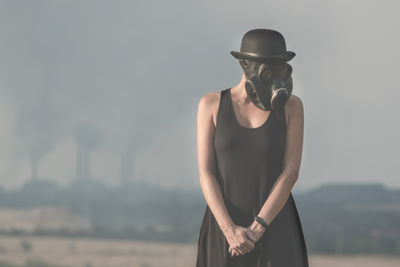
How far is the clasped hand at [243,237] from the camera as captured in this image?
239 inches

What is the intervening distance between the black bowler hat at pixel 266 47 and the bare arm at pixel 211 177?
1.47 ft

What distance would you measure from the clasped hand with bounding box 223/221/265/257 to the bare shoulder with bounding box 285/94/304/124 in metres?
0.83

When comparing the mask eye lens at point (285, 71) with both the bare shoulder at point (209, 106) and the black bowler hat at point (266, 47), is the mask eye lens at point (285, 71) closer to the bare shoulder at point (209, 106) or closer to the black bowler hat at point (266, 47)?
the black bowler hat at point (266, 47)

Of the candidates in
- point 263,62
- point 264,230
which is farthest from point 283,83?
point 264,230

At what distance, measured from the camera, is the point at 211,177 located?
20.3 feet

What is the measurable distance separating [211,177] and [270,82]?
31.7 inches

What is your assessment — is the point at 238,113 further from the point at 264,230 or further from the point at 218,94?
the point at 264,230

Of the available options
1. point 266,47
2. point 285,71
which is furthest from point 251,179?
point 266,47

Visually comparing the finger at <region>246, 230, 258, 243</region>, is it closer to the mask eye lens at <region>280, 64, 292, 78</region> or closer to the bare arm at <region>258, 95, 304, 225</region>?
the bare arm at <region>258, 95, 304, 225</region>

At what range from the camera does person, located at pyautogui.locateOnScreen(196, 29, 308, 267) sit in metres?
6.09

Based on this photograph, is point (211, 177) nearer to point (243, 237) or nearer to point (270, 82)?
point (243, 237)

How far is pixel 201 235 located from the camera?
6.41 meters

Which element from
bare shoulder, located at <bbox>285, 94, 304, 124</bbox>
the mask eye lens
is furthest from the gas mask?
bare shoulder, located at <bbox>285, 94, 304, 124</bbox>

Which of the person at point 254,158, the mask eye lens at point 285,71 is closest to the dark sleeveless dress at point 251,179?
the person at point 254,158
